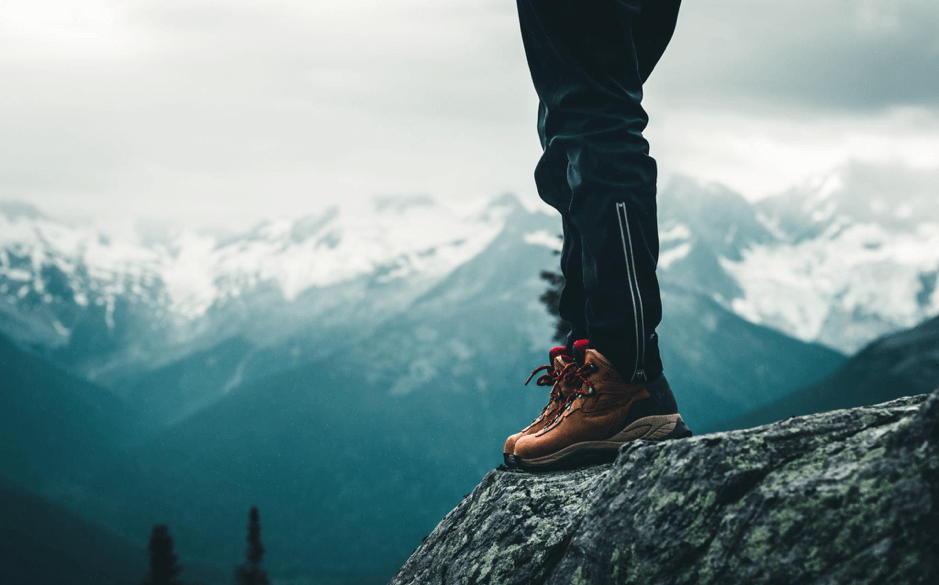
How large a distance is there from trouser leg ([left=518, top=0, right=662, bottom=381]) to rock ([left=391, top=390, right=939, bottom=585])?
0.62m

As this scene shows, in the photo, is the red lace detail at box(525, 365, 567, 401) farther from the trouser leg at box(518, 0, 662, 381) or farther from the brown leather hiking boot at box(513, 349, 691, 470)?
the trouser leg at box(518, 0, 662, 381)

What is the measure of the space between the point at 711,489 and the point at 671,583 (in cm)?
38

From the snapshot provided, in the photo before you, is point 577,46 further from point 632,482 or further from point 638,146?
point 632,482

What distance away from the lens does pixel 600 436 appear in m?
3.63

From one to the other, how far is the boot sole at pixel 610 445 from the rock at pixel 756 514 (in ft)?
0.61

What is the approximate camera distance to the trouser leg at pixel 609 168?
3307 millimetres

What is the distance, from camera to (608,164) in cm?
330

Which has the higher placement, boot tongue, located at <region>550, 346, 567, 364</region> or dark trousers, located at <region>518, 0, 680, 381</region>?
dark trousers, located at <region>518, 0, 680, 381</region>

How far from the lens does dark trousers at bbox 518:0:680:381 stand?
3307 mm

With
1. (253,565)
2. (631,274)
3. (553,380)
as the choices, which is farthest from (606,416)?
(253,565)

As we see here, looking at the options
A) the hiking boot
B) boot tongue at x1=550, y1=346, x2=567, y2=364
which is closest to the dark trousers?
the hiking boot

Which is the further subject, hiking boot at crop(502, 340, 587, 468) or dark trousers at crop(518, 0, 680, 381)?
hiking boot at crop(502, 340, 587, 468)

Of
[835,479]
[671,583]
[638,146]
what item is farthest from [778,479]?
[638,146]

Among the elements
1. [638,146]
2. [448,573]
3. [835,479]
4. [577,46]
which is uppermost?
[577,46]
